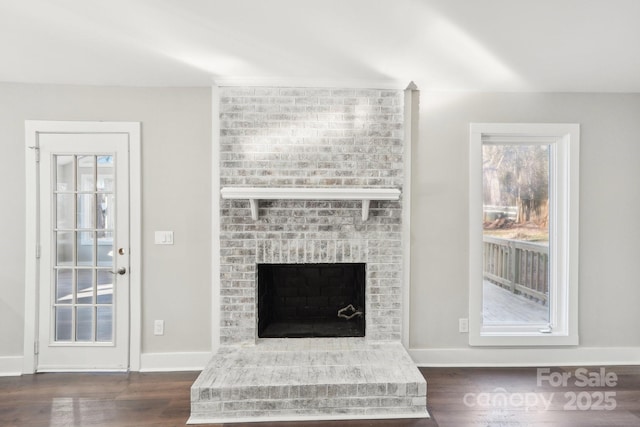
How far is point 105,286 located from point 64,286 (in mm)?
330

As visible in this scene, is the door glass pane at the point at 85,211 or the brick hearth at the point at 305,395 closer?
the brick hearth at the point at 305,395

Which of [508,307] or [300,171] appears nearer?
[300,171]

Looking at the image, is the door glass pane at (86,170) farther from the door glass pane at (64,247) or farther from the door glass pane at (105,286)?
the door glass pane at (105,286)

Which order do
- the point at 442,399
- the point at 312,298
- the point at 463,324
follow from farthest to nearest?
the point at 312,298 → the point at 463,324 → the point at 442,399

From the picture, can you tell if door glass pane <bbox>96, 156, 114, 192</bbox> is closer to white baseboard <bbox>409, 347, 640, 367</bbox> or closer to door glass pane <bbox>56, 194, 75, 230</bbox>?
door glass pane <bbox>56, 194, 75, 230</bbox>

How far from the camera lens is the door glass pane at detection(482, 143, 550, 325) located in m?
3.13

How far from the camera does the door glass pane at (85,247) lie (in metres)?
2.94

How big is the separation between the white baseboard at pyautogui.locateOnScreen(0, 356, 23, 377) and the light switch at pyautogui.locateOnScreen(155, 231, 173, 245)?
1445 millimetres

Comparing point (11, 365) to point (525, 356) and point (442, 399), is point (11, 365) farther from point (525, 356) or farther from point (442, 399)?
point (525, 356)

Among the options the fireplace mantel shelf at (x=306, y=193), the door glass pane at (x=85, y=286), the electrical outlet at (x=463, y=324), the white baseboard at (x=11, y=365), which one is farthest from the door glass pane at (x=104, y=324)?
the electrical outlet at (x=463, y=324)

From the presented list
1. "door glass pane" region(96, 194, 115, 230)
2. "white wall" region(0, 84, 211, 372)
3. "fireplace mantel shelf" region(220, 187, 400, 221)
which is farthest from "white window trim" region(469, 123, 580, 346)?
"door glass pane" region(96, 194, 115, 230)

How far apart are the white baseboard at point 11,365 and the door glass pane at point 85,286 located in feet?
2.19

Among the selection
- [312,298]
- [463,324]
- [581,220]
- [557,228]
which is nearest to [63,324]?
[312,298]

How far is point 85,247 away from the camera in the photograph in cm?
294
